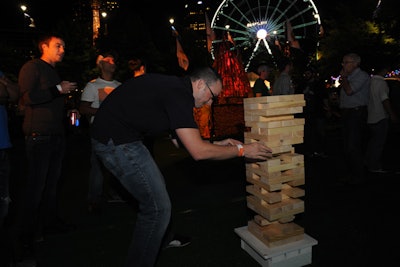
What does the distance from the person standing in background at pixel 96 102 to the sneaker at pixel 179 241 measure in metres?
1.26

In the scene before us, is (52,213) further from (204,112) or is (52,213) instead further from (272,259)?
(204,112)

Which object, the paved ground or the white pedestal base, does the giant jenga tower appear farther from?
the paved ground

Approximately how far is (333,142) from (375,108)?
3.69m

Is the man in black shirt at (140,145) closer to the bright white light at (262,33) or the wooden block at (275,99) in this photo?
the wooden block at (275,99)

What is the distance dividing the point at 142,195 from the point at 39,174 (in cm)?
129

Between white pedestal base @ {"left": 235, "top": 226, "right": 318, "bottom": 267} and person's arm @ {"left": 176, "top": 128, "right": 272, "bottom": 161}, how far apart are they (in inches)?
29.4

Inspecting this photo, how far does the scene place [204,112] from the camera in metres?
10.4

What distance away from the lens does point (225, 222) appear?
3645mm

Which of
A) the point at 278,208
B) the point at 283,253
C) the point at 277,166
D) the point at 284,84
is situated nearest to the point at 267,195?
the point at 278,208

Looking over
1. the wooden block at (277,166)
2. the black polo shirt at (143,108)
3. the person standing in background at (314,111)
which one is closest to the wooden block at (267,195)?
the wooden block at (277,166)

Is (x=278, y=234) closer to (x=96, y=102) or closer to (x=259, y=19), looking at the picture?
(x=96, y=102)

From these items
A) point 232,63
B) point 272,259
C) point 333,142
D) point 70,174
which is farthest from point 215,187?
point 232,63

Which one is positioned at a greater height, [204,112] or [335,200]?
[204,112]

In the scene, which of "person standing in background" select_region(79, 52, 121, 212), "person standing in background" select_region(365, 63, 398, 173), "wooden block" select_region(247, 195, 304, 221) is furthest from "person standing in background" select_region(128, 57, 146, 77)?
"person standing in background" select_region(365, 63, 398, 173)
